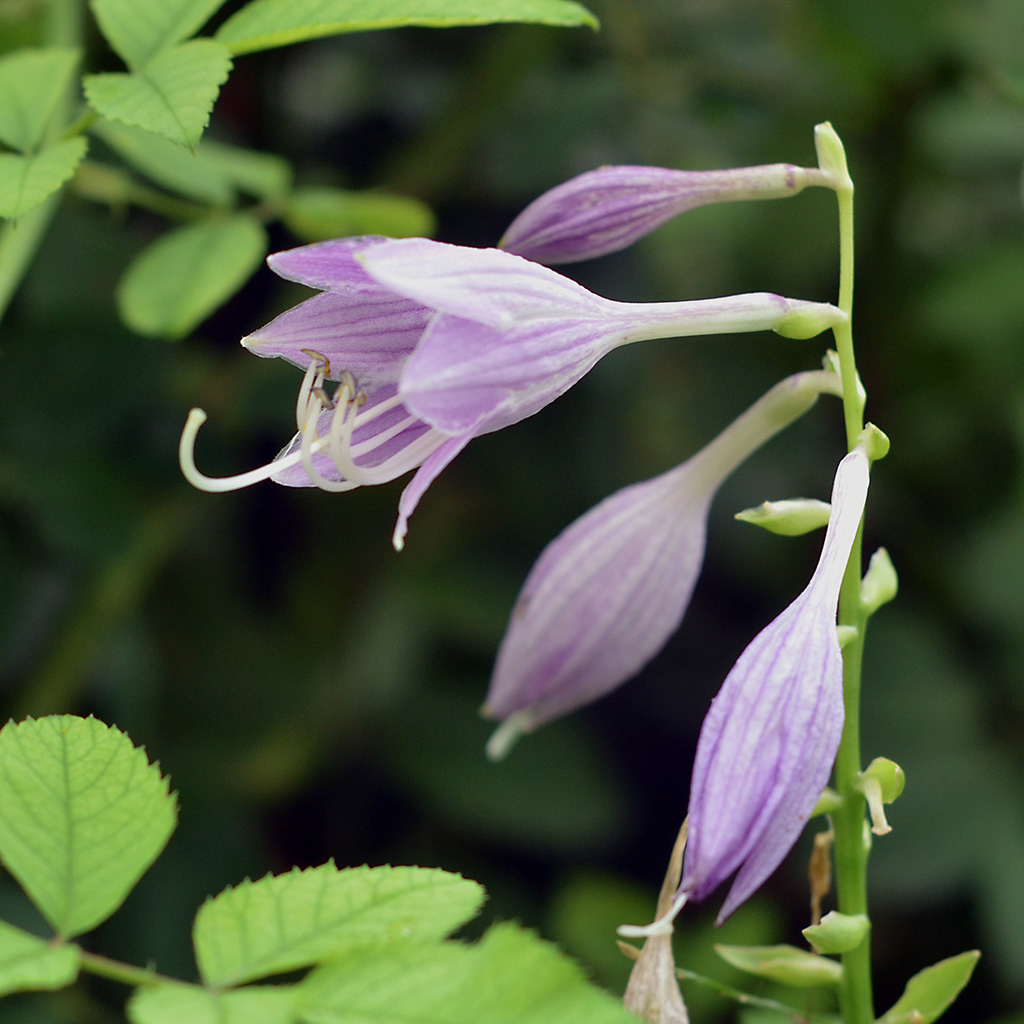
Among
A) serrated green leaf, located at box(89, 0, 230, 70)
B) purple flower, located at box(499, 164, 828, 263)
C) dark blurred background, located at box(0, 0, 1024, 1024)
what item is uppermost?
serrated green leaf, located at box(89, 0, 230, 70)

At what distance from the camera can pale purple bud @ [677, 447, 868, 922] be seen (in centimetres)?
54

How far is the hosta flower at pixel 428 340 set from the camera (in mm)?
582

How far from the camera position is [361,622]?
5.19 ft

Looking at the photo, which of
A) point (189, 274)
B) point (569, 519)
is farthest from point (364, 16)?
point (569, 519)

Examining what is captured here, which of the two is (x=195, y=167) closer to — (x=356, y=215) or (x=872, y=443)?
(x=356, y=215)

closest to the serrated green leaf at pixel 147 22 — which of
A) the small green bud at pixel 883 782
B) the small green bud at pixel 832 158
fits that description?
the small green bud at pixel 832 158

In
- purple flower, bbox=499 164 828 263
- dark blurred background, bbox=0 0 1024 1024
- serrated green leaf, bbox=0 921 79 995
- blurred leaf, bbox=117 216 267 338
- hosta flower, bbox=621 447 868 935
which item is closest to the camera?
serrated green leaf, bbox=0 921 79 995

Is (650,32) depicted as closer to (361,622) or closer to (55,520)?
(361,622)

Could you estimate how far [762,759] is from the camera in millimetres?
551

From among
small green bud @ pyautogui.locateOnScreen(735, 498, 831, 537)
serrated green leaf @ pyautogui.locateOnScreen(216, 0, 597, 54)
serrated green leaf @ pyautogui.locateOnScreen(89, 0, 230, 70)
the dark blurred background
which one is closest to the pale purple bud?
small green bud @ pyautogui.locateOnScreen(735, 498, 831, 537)

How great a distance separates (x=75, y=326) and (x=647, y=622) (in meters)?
0.68

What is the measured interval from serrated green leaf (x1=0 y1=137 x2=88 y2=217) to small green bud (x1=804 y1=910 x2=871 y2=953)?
56 centimetres

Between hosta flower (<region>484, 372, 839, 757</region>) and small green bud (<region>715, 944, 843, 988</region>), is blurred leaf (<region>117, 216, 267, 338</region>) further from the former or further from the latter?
small green bud (<region>715, 944, 843, 988</region>)

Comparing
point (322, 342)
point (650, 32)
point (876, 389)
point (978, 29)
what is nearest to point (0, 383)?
point (322, 342)
